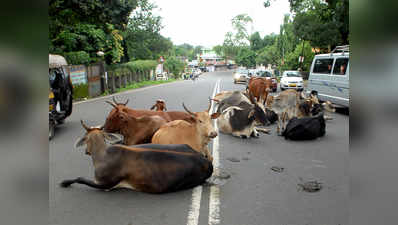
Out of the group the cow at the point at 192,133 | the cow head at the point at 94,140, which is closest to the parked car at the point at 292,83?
the cow at the point at 192,133

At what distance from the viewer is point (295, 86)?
24359mm

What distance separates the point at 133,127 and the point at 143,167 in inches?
75.3

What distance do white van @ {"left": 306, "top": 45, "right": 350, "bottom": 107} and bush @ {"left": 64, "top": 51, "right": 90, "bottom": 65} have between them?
48.1 ft

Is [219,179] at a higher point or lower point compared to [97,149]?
A: lower

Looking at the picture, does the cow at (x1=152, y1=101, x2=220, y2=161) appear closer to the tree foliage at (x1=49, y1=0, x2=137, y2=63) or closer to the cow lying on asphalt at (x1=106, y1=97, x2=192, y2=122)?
the cow lying on asphalt at (x1=106, y1=97, x2=192, y2=122)

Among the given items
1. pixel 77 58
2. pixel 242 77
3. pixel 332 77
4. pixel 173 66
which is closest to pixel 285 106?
pixel 332 77

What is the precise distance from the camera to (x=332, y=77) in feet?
44.8

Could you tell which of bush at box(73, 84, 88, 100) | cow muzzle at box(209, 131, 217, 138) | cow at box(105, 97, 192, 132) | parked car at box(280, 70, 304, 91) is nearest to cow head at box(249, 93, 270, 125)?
cow at box(105, 97, 192, 132)

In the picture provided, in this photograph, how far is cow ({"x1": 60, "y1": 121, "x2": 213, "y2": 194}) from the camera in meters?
A: 4.83

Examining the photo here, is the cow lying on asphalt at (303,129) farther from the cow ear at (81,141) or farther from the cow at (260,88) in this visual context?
the cow at (260,88)

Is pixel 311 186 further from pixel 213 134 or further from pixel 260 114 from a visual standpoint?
pixel 260 114
